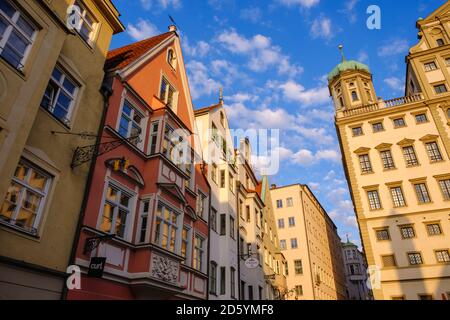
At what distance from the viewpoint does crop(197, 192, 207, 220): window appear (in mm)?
20206

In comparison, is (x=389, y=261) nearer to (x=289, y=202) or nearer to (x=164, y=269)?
(x=164, y=269)

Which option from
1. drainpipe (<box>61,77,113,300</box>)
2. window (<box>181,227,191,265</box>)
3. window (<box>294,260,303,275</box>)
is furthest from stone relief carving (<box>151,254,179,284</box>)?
window (<box>294,260,303,275</box>)

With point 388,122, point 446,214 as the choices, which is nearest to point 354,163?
point 388,122

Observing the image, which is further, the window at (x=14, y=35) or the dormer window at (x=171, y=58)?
the dormer window at (x=171, y=58)

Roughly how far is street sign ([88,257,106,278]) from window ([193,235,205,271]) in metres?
8.04

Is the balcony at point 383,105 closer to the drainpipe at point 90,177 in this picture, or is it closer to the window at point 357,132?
the window at point 357,132

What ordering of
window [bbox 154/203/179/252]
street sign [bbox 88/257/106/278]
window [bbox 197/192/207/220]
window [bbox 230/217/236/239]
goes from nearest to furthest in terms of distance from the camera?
1. street sign [bbox 88/257/106/278]
2. window [bbox 154/203/179/252]
3. window [bbox 197/192/207/220]
4. window [bbox 230/217/236/239]

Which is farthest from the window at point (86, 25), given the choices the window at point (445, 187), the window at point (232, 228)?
the window at point (445, 187)

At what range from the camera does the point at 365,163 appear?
36625mm

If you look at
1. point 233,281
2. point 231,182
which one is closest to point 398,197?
point 231,182

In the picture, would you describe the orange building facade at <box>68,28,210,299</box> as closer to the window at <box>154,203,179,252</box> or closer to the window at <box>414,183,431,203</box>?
the window at <box>154,203,179,252</box>

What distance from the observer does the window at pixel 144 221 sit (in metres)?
13.3

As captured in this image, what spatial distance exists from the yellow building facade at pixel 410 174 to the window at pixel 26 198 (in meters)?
30.2
